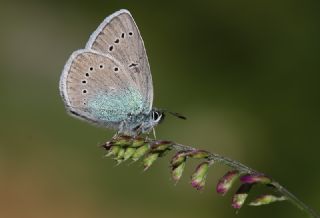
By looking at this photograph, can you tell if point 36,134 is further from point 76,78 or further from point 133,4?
→ point 76,78

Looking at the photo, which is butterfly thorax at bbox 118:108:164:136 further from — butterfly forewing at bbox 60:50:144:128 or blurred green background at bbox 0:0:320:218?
blurred green background at bbox 0:0:320:218

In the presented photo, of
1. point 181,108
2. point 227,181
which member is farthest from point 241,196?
point 181,108

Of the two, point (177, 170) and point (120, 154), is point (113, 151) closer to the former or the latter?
point (120, 154)

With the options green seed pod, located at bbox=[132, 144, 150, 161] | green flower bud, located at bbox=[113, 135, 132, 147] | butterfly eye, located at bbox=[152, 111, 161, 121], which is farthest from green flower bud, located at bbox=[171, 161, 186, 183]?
butterfly eye, located at bbox=[152, 111, 161, 121]

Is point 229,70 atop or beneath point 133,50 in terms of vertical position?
beneath

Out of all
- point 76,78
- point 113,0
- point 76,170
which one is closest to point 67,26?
point 113,0

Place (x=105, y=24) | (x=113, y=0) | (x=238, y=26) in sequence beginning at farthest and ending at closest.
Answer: (x=113, y=0), (x=238, y=26), (x=105, y=24)

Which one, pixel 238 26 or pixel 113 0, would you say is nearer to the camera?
pixel 238 26
